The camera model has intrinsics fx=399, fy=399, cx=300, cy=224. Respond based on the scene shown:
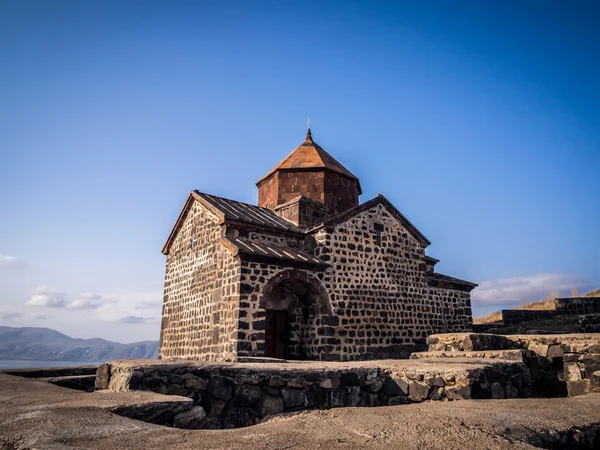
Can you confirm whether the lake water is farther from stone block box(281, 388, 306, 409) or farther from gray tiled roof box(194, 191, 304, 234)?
stone block box(281, 388, 306, 409)

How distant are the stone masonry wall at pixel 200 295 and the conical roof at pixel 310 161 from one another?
183 inches

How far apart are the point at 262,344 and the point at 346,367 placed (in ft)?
16.4

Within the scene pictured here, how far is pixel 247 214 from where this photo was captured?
43.9 feet

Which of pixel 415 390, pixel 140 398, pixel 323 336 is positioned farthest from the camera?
pixel 323 336

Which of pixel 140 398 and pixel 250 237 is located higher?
pixel 250 237

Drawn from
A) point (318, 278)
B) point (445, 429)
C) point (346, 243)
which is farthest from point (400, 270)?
point (445, 429)

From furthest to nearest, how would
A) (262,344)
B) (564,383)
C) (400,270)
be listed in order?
(400,270) < (262,344) < (564,383)

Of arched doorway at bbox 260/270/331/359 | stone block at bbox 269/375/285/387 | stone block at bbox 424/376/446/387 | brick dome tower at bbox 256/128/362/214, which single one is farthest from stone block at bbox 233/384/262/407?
brick dome tower at bbox 256/128/362/214

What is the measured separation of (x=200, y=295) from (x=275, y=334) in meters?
2.64

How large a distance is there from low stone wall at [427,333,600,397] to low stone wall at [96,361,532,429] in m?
1.38

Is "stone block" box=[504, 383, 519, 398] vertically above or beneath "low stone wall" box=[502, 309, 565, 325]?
beneath

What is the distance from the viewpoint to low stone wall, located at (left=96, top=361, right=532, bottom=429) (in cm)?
513

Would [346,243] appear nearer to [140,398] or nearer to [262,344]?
[262,344]

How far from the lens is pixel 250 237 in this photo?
1241 centimetres
